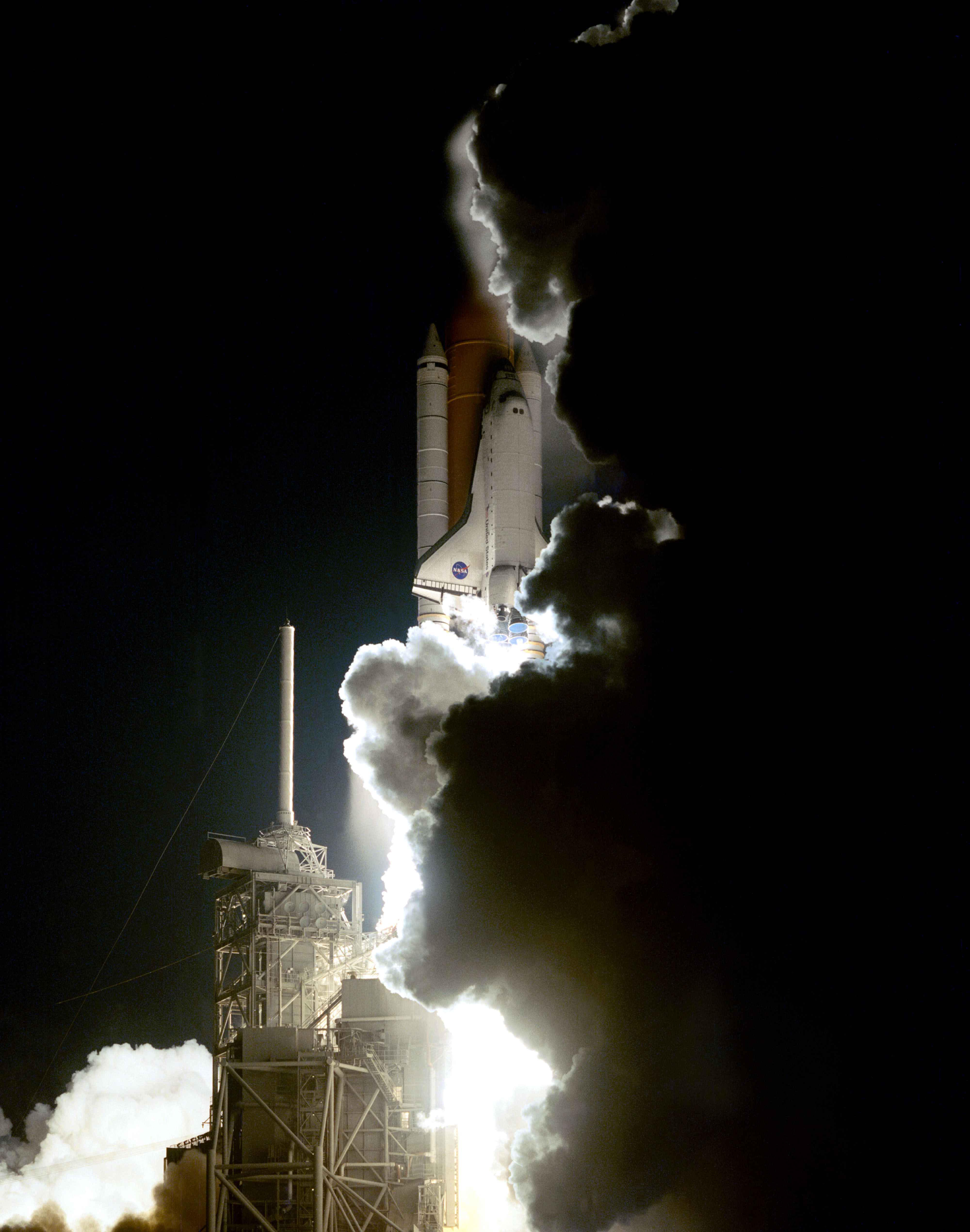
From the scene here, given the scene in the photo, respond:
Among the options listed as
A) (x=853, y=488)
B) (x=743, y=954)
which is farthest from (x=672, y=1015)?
(x=853, y=488)

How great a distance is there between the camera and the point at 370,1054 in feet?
107

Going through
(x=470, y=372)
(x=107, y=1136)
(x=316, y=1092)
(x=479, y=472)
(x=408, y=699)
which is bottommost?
(x=316, y=1092)

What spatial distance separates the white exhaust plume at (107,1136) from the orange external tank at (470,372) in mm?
19853

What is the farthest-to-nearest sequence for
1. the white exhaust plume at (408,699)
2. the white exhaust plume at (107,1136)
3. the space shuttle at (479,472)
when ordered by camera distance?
the white exhaust plume at (107,1136) < the space shuttle at (479,472) < the white exhaust plume at (408,699)

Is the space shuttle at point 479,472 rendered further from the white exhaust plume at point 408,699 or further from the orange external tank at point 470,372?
the white exhaust plume at point 408,699

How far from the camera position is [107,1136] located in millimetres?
44125

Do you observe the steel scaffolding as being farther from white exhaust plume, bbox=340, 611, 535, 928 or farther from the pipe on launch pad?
white exhaust plume, bbox=340, 611, 535, 928

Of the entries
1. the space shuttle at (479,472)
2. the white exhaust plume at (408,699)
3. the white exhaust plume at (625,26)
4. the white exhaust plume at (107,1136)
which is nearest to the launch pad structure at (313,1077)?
the white exhaust plume at (408,699)

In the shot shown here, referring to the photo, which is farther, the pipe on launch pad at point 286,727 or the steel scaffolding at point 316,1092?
the pipe on launch pad at point 286,727

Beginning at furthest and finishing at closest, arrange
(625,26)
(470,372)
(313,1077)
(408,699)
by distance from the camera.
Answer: (470,372) < (313,1077) < (408,699) < (625,26)

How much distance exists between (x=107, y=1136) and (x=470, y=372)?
2594 cm

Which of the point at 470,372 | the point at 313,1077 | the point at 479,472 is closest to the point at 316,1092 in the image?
the point at 313,1077

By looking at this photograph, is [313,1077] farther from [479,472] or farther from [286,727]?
[286,727]

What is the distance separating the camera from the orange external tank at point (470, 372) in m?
34.5
